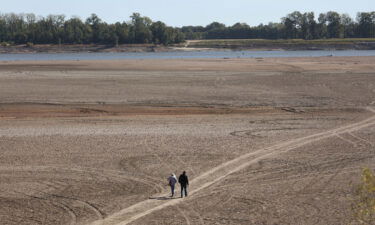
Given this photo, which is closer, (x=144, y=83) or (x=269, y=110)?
(x=269, y=110)

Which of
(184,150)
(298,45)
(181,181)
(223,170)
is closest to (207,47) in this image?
(298,45)

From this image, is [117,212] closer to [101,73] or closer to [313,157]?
[313,157]

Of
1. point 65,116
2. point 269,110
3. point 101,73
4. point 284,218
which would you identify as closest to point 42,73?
point 101,73

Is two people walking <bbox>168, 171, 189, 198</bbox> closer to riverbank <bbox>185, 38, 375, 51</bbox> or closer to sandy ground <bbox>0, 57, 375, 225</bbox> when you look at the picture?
sandy ground <bbox>0, 57, 375, 225</bbox>

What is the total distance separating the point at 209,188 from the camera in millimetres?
22484

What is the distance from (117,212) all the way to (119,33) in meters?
156

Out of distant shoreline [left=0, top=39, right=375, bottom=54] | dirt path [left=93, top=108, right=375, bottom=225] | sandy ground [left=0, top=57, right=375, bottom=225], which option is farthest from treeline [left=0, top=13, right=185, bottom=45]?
dirt path [left=93, top=108, right=375, bottom=225]

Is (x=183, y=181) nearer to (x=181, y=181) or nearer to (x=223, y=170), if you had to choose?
(x=181, y=181)

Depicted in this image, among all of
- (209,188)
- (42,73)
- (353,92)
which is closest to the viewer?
(209,188)

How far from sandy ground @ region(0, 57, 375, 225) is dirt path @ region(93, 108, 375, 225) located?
45 millimetres

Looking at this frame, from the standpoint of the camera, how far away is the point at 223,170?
82.1 feet

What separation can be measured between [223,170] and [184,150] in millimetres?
3826

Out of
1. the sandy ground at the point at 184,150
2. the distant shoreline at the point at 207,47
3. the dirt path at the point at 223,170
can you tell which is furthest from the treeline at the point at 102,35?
the dirt path at the point at 223,170

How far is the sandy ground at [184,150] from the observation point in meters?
20.1
